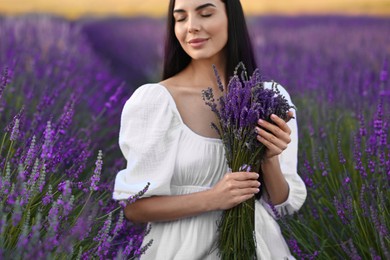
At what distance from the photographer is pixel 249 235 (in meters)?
2.03

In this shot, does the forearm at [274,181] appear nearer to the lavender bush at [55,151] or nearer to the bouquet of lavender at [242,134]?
the bouquet of lavender at [242,134]

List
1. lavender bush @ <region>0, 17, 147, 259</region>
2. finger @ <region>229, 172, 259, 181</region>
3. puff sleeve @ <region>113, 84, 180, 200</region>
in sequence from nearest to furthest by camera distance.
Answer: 1. lavender bush @ <region>0, 17, 147, 259</region>
2. finger @ <region>229, 172, 259, 181</region>
3. puff sleeve @ <region>113, 84, 180, 200</region>

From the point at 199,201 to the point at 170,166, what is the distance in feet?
0.46

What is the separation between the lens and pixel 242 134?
1.93 metres

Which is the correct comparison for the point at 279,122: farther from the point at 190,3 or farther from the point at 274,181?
the point at 190,3

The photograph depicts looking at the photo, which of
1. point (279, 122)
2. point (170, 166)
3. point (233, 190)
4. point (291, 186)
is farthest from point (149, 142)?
point (291, 186)

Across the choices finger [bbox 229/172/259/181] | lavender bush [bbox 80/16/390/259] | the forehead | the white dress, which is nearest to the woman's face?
the forehead

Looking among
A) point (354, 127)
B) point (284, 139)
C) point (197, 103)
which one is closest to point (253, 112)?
point (284, 139)

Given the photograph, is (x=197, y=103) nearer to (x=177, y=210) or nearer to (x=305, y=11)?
(x=177, y=210)

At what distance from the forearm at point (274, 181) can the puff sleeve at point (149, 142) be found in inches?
11.5

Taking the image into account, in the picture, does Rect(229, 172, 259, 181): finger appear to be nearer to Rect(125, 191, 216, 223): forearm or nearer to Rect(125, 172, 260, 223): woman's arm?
Rect(125, 172, 260, 223): woman's arm

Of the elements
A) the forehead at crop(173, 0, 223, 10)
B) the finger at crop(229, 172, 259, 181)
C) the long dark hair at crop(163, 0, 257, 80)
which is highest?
the forehead at crop(173, 0, 223, 10)

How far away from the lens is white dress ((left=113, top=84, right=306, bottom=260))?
2.06 m

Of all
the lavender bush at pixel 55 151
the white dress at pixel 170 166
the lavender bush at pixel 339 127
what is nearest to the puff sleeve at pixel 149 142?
the white dress at pixel 170 166
